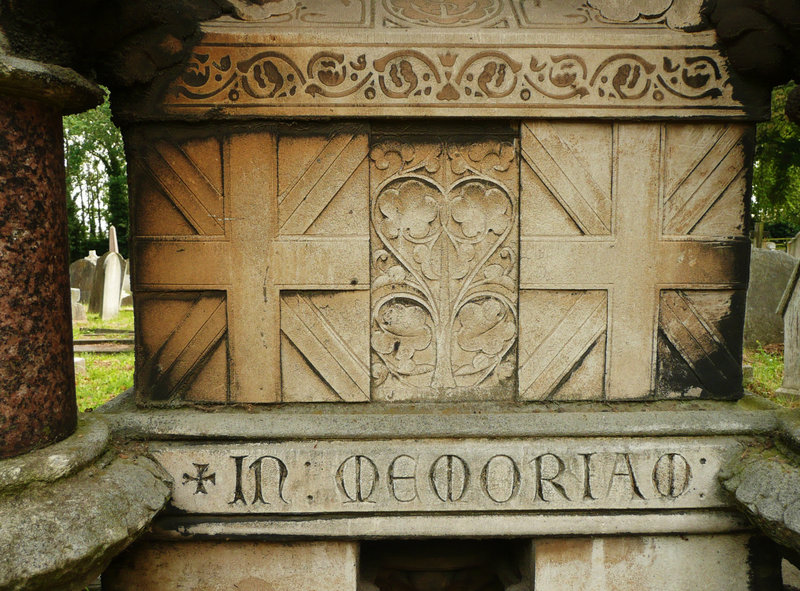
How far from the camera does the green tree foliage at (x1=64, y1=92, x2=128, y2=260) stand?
22203 millimetres

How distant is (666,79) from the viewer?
7.00 ft

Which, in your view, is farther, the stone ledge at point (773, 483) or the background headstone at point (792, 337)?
the background headstone at point (792, 337)

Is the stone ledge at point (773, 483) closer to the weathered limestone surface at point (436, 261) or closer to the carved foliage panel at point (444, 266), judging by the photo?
the weathered limestone surface at point (436, 261)

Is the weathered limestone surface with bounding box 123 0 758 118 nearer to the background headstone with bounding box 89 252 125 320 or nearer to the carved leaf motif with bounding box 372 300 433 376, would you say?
the carved leaf motif with bounding box 372 300 433 376

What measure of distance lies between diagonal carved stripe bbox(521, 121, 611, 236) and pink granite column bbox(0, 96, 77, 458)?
5.43 ft

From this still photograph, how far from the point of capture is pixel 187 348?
2.19 meters

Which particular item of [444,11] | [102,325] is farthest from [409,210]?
[102,325]

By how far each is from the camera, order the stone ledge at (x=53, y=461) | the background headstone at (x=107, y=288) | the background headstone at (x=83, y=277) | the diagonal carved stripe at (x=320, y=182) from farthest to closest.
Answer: the background headstone at (x=83, y=277) < the background headstone at (x=107, y=288) < the diagonal carved stripe at (x=320, y=182) < the stone ledge at (x=53, y=461)

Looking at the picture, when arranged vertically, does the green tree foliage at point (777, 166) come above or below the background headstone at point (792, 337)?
above

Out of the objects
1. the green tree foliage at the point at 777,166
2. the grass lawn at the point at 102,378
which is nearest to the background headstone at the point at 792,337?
the grass lawn at the point at 102,378

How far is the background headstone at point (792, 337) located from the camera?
14.8ft

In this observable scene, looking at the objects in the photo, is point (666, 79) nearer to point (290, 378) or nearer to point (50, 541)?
point (290, 378)

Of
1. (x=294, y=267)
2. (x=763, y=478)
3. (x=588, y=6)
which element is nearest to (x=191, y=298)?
(x=294, y=267)

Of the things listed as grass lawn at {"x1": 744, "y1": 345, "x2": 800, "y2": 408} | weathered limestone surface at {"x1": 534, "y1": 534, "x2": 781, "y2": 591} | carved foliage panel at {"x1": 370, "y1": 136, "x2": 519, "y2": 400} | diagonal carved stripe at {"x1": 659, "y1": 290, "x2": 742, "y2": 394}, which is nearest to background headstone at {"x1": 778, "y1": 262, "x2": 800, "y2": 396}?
grass lawn at {"x1": 744, "y1": 345, "x2": 800, "y2": 408}
